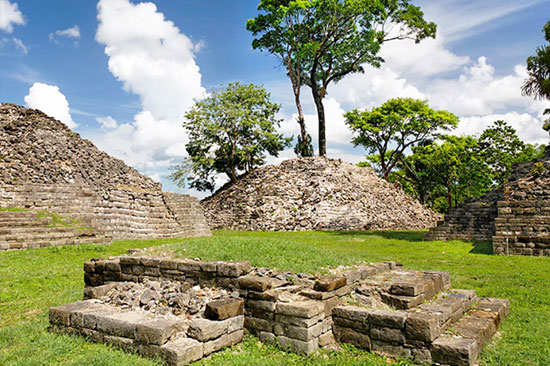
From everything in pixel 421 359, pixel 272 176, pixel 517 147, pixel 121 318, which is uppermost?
pixel 517 147

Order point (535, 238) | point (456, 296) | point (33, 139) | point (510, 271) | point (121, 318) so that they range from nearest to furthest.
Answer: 1. point (121, 318)
2. point (456, 296)
3. point (510, 271)
4. point (535, 238)
5. point (33, 139)

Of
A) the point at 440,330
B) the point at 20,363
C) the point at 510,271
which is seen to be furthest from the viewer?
the point at 510,271

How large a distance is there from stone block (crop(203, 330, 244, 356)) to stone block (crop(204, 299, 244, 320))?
0.24 m

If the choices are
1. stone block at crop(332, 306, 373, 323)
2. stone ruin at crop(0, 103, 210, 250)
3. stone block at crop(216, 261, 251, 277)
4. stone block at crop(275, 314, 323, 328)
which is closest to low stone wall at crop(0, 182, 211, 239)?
stone ruin at crop(0, 103, 210, 250)

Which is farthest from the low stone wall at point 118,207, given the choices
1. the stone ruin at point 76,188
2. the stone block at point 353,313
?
the stone block at point 353,313

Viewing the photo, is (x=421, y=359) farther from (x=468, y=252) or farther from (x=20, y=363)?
(x=468, y=252)

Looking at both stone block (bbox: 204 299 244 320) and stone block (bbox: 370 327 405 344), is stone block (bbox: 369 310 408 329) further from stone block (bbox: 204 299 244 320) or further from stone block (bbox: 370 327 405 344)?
stone block (bbox: 204 299 244 320)

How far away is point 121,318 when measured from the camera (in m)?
5.03

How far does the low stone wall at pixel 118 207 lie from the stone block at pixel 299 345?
42.5 ft

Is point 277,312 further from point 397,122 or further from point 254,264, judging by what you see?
point 397,122

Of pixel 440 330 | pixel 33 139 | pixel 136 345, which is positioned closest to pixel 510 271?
pixel 440 330

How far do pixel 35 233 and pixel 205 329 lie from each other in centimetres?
1109

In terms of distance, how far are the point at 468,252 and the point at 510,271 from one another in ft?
14.0

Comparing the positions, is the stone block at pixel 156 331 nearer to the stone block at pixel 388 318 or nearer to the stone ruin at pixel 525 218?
the stone block at pixel 388 318
